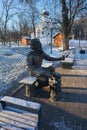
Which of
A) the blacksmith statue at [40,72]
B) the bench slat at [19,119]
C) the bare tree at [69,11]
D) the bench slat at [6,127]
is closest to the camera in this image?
the bench slat at [6,127]

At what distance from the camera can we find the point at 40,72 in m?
6.86

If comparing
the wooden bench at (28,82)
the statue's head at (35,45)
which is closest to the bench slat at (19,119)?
the wooden bench at (28,82)

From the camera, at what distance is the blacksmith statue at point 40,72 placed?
22.2 feet

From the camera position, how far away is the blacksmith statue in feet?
22.2

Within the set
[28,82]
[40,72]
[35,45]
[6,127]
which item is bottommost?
[6,127]

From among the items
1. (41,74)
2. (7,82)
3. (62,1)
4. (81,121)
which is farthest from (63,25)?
(81,121)

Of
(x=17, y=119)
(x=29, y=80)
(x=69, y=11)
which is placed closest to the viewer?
(x=17, y=119)

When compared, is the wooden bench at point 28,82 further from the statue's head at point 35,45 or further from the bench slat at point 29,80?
the statue's head at point 35,45

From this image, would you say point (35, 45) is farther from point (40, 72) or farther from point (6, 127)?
point (6, 127)

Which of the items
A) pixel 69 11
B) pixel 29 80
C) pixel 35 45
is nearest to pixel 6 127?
pixel 29 80

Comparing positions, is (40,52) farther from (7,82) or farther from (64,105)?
(7,82)

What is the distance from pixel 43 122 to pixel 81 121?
0.85 metres

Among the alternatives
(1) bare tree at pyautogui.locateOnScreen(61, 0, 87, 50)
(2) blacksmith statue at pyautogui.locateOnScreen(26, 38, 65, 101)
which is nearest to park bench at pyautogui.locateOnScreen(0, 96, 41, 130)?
(2) blacksmith statue at pyautogui.locateOnScreen(26, 38, 65, 101)

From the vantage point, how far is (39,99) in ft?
22.4
